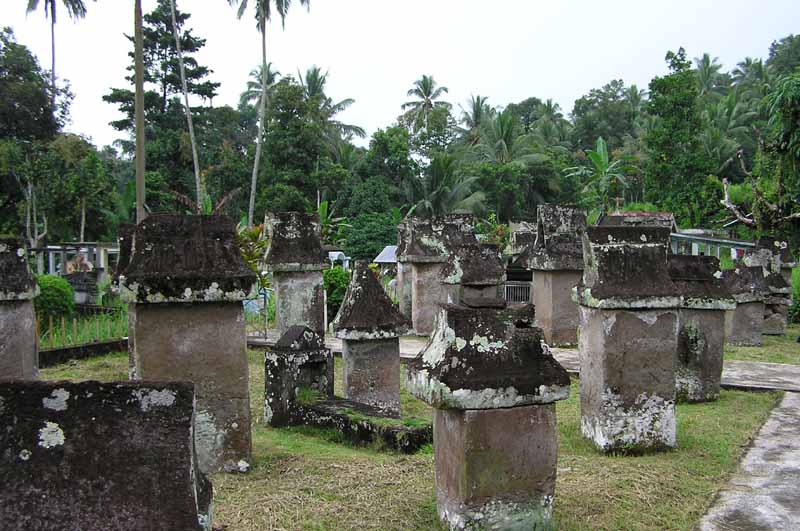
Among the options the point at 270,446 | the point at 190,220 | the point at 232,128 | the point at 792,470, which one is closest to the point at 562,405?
the point at 792,470

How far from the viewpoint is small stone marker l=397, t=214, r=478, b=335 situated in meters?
16.0

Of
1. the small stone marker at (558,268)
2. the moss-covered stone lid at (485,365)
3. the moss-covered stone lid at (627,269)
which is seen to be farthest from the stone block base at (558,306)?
the moss-covered stone lid at (485,365)

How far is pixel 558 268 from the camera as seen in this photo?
13117 millimetres

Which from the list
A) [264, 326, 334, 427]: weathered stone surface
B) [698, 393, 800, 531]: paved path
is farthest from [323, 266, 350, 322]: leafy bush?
[698, 393, 800, 531]: paved path

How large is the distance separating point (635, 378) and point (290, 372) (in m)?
3.78

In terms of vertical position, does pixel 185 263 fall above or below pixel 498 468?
above

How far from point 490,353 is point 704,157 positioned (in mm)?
29233

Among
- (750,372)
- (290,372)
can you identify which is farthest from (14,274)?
(750,372)

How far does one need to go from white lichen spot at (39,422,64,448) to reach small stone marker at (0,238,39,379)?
→ 531 cm

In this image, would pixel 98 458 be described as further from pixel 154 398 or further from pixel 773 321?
pixel 773 321

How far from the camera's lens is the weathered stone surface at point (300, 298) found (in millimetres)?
11992

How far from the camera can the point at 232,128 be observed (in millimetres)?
39750

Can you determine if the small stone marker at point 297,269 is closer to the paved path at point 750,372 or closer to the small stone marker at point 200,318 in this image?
the paved path at point 750,372

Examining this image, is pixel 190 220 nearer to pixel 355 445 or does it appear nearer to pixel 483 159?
pixel 355 445
